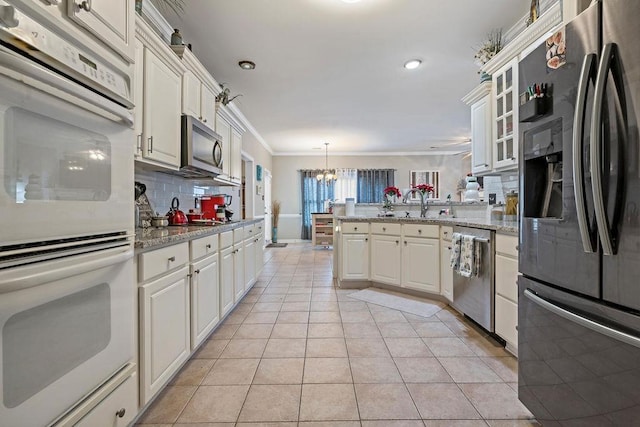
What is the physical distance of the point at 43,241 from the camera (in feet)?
2.51

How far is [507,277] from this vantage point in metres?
2.02

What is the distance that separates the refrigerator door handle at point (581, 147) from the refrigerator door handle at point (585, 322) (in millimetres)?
231

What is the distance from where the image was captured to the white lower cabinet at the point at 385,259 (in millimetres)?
3459

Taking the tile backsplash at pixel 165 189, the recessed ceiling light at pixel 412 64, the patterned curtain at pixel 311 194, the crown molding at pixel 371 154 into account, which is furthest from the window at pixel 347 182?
the tile backsplash at pixel 165 189

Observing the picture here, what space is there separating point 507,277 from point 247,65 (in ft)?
10.4

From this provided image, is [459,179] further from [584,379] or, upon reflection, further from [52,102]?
[52,102]

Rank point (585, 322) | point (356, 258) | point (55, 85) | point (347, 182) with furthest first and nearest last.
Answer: point (347, 182), point (356, 258), point (585, 322), point (55, 85)

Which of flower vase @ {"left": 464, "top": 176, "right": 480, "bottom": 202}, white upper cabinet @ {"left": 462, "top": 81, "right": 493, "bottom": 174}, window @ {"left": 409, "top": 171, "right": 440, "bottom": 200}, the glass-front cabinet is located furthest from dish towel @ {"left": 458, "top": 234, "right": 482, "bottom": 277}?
window @ {"left": 409, "top": 171, "right": 440, "bottom": 200}

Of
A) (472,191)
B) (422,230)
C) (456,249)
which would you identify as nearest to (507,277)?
(456,249)

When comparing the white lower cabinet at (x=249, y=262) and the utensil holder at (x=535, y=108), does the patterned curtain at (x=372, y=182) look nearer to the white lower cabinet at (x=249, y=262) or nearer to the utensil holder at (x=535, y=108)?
the white lower cabinet at (x=249, y=262)

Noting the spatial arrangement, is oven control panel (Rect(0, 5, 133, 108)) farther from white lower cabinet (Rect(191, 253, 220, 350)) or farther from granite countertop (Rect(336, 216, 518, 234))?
granite countertop (Rect(336, 216, 518, 234))

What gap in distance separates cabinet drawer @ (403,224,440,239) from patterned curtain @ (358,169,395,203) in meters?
5.40

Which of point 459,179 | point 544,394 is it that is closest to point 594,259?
point 544,394

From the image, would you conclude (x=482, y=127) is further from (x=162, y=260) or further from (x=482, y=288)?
(x=162, y=260)
